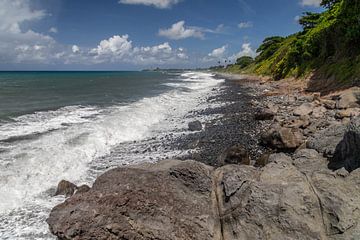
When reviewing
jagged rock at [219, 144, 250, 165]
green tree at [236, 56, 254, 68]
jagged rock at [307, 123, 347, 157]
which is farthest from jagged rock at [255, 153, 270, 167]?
green tree at [236, 56, 254, 68]

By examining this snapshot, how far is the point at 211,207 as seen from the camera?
734 centimetres

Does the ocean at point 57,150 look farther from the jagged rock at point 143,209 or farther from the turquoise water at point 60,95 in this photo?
the turquoise water at point 60,95

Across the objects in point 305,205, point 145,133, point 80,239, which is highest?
point 305,205

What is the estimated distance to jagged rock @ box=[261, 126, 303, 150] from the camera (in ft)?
50.9

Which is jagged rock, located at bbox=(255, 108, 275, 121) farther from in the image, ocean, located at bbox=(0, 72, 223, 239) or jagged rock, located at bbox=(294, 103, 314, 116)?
ocean, located at bbox=(0, 72, 223, 239)

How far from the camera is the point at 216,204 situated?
7.41 meters

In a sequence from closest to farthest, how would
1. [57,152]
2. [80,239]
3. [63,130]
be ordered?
[80,239] < [57,152] < [63,130]

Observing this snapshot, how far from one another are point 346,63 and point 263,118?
45.9 feet

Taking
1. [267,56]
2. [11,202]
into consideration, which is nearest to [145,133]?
[11,202]

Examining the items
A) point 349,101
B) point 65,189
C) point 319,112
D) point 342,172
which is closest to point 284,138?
point 319,112

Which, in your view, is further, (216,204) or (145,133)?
(145,133)

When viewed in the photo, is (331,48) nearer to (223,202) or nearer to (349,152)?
(349,152)

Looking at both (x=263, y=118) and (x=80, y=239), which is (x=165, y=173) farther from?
(x=263, y=118)

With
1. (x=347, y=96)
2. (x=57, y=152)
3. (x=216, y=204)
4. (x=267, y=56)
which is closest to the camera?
(x=216, y=204)
